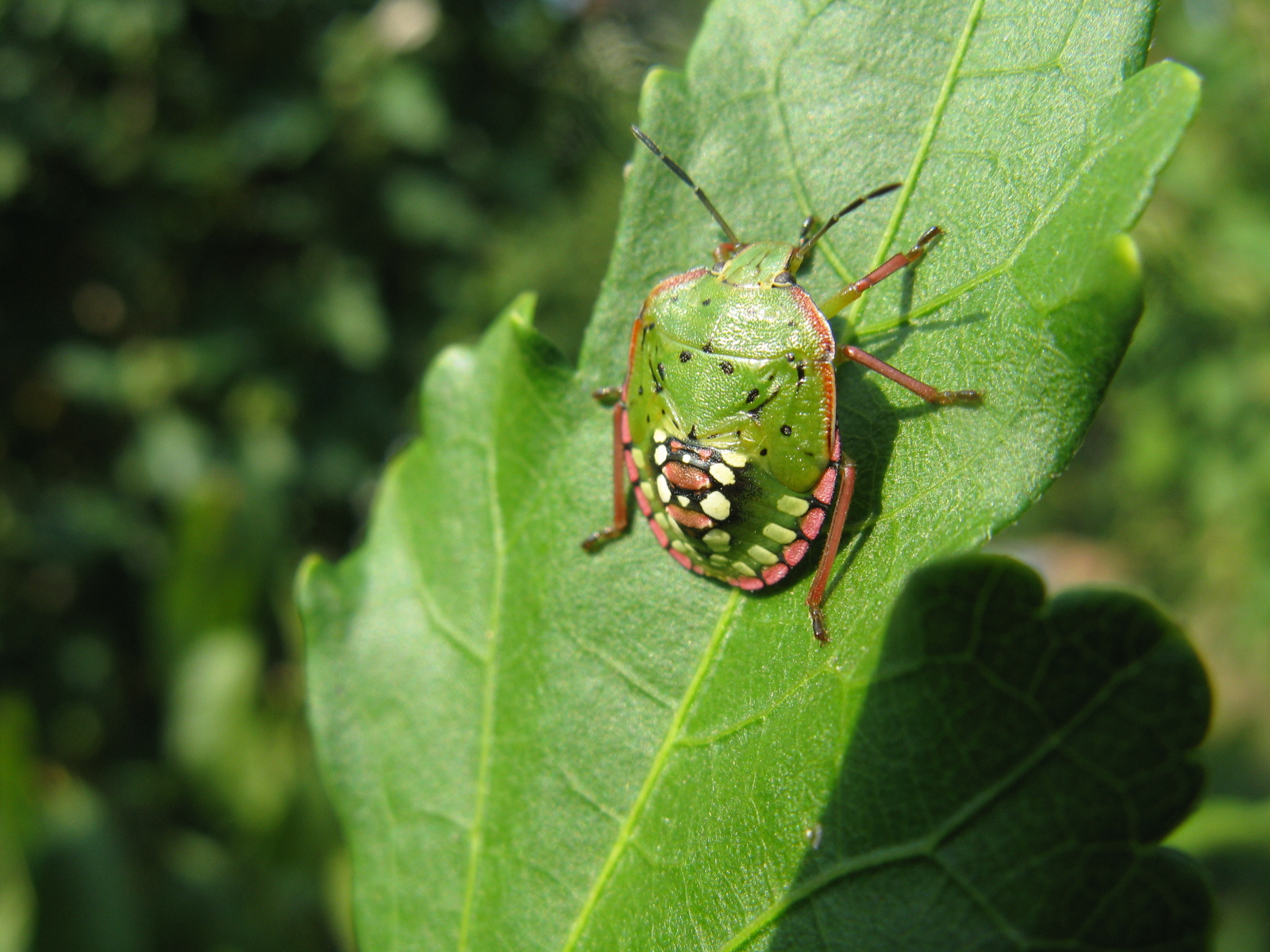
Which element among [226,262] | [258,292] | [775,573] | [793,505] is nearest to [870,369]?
[793,505]

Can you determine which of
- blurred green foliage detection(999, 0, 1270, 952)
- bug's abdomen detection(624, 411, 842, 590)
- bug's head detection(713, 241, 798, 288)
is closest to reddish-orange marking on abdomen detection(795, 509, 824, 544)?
bug's abdomen detection(624, 411, 842, 590)

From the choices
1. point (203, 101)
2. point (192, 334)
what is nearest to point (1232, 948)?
point (192, 334)

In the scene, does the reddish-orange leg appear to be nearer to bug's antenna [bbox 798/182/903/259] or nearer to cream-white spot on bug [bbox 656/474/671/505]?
bug's antenna [bbox 798/182/903/259]

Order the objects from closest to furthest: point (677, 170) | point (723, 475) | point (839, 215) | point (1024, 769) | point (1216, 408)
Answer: point (1024, 769), point (839, 215), point (677, 170), point (723, 475), point (1216, 408)

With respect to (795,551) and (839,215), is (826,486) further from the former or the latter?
(839,215)

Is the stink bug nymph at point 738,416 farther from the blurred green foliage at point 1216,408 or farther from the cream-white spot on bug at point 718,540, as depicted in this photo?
the blurred green foliage at point 1216,408

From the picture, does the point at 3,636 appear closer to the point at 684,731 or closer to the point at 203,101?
the point at 203,101
